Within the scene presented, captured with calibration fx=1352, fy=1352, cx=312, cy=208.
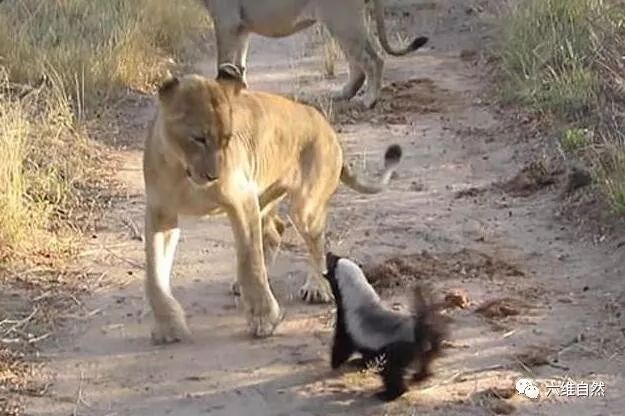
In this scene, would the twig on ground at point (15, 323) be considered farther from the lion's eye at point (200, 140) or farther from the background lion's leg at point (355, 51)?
the background lion's leg at point (355, 51)

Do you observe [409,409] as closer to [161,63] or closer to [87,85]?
[87,85]

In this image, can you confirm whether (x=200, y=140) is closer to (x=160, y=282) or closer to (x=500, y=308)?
(x=160, y=282)

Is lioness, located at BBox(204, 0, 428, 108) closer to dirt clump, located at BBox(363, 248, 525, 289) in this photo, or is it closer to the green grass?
the green grass

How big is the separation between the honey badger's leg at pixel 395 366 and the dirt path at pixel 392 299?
2.0 inches

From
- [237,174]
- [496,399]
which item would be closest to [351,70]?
[237,174]

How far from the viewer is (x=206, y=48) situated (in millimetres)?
10438

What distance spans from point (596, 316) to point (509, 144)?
2650 millimetres

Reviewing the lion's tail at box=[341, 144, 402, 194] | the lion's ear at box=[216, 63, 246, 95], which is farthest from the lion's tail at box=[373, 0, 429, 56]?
the lion's ear at box=[216, 63, 246, 95]

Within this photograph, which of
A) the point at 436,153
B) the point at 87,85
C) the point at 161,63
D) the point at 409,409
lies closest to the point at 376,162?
the point at 436,153

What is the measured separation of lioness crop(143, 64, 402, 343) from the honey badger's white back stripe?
390mm

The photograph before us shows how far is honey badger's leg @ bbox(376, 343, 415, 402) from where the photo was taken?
14.0ft

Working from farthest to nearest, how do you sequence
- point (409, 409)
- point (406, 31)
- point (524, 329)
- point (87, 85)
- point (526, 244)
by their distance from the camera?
point (406, 31), point (87, 85), point (526, 244), point (524, 329), point (409, 409)

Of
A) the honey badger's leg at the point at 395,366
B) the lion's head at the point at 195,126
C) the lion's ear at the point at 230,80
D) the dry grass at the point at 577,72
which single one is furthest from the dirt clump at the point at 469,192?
the honey badger's leg at the point at 395,366

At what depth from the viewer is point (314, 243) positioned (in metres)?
5.22
